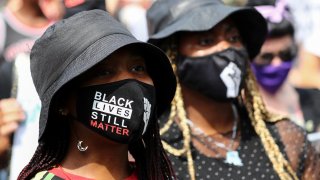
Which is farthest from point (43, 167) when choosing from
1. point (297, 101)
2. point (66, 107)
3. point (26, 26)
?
point (297, 101)

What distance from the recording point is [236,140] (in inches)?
173

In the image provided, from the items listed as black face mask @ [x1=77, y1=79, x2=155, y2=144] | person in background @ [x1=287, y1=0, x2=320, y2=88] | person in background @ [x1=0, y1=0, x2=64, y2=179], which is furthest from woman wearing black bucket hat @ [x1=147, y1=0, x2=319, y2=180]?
person in background @ [x1=287, y1=0, x2=320, y2=88]

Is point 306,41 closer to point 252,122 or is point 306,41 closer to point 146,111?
point 252,122

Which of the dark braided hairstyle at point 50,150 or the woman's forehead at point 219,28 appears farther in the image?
the woman's forehead at point 219,28

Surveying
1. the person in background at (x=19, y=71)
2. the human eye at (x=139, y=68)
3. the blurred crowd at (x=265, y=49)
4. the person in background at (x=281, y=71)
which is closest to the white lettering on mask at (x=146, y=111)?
the human eye at (x=139, y=68)

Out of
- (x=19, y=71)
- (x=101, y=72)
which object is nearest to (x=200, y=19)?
(x=19, y=71)

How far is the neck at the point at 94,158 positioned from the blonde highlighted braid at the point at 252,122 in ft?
3.07

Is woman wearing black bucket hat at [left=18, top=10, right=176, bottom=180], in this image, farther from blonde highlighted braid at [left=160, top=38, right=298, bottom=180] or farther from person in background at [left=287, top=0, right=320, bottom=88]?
person in background at [left=287, top=0, right=320, bottom=88]

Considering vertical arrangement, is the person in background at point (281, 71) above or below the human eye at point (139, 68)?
below

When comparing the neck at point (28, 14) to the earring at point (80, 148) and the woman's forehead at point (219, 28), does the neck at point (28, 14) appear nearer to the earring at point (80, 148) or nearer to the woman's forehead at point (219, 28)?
the woman's forehead at point (219, 28)

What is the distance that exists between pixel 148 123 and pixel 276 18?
272cm

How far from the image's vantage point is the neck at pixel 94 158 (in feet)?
10.6

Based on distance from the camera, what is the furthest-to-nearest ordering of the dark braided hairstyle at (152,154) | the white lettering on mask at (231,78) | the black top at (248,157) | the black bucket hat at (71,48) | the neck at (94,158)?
the white lettering on mask at (231,78), the black top at (248,157), the dark braided hairstyle at (152,154), the neck at (94,158), the black bucket hat at (71,48)

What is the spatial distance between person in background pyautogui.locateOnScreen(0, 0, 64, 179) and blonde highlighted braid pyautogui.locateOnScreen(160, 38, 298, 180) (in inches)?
26.0
